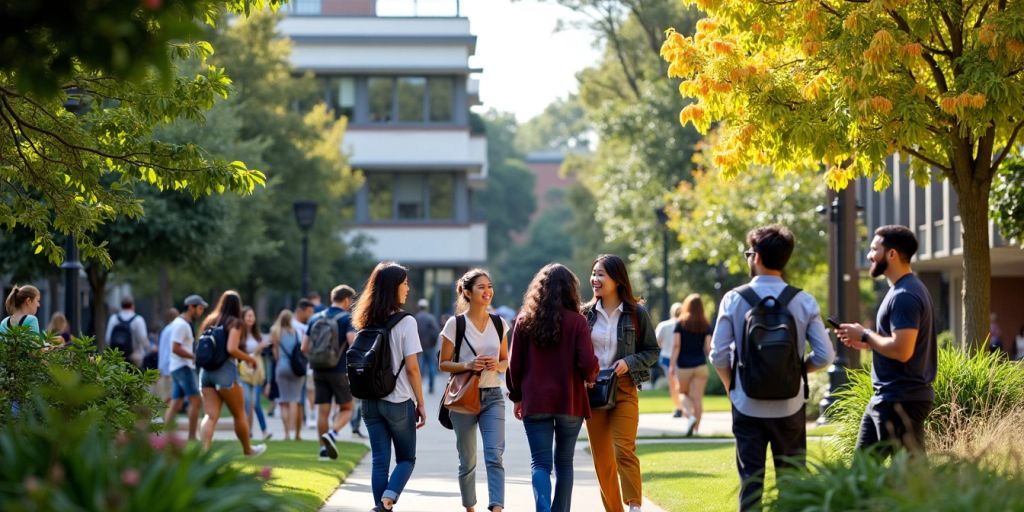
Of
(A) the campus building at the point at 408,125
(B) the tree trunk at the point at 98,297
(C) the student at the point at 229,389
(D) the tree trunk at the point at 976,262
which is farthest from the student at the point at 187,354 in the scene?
(A) the campus building at the point at 408,125

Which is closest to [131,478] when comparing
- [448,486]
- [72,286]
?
[448,486]

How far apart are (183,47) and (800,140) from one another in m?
5.72

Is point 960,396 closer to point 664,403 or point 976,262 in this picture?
point 976,262

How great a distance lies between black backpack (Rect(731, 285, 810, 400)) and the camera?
27.2 ft

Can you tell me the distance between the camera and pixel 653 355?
33.8 ft

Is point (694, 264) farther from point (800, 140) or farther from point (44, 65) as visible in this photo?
point (44, 65)

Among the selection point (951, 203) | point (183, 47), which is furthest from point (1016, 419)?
point (951, 203)

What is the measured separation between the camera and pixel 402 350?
35.2 feet

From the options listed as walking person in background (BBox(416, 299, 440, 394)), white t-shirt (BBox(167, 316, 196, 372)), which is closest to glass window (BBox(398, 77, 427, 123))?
walking person in background (BBox(416, 299, 440, 394))

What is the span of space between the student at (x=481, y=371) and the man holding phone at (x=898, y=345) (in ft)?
8.56

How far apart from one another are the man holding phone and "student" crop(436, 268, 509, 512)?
A: 261 centimetres

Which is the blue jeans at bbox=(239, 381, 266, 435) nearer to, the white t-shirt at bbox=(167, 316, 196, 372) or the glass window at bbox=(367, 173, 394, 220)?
the white t-shirt at bbox=(167, 316, 196, 372)

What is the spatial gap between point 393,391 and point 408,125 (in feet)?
142

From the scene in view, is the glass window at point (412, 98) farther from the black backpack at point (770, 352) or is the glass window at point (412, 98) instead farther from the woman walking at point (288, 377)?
the black backpack at point (770, 352)
